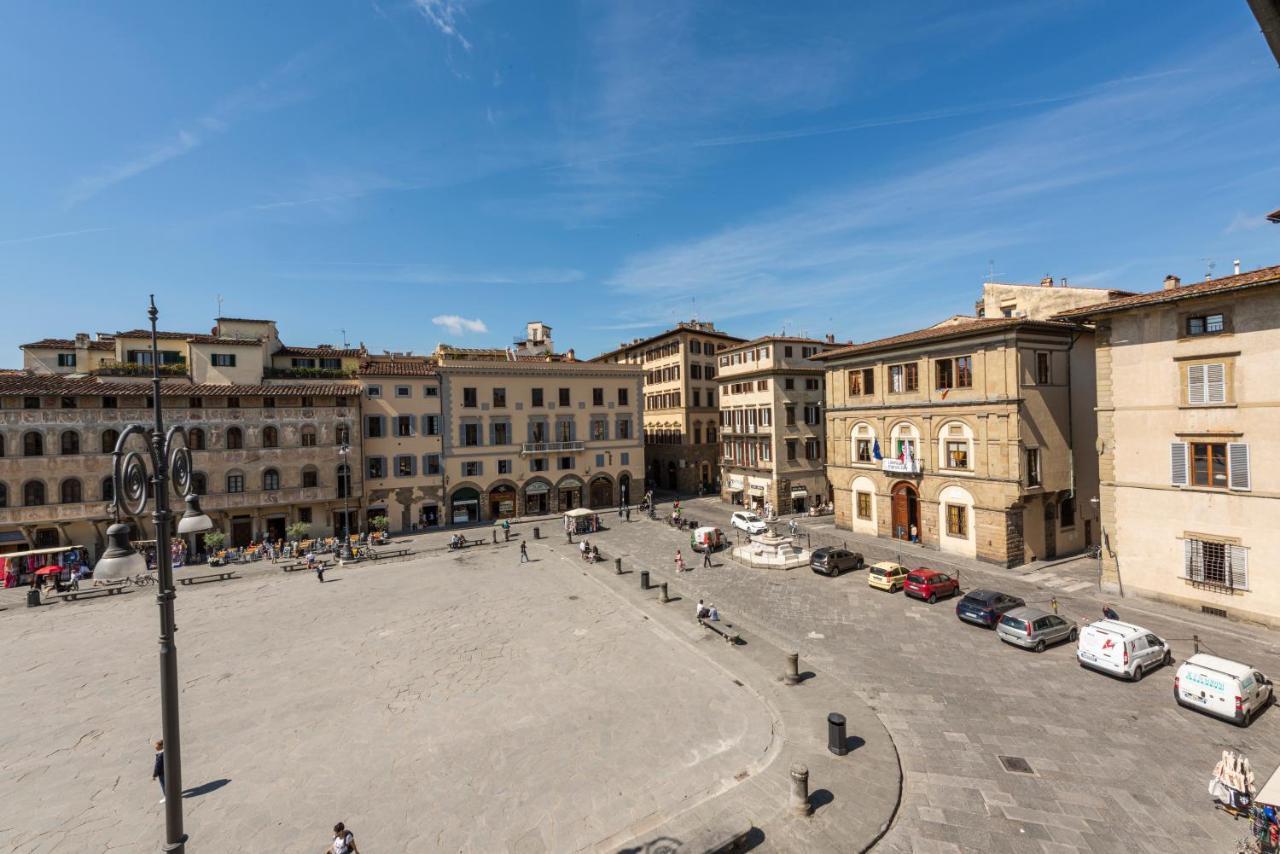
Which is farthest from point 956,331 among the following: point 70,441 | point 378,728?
point 70,441

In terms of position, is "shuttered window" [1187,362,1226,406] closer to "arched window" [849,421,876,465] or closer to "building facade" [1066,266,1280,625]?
"building facade" [1066,266,1280,625]

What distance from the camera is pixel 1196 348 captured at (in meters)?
21.0

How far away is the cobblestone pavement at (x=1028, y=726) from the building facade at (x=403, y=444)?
28.7 m

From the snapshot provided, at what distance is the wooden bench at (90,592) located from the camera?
28.1 m

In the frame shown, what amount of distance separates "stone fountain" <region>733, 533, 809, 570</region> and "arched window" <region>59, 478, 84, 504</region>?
40068 mm

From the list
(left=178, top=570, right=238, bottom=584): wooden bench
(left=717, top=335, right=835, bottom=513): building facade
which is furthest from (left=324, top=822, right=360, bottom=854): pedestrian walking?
(left=717, top=335, right=835, bottom=513): building facade

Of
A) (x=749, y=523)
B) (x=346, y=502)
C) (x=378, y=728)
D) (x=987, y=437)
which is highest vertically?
(x=987, y=437)

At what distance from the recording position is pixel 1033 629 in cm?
1822

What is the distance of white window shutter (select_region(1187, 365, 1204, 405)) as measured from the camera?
68.6ft

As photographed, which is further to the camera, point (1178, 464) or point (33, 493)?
point (33, 493)

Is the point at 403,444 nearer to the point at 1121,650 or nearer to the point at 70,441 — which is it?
the point at 70,441

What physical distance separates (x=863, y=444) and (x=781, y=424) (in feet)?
31.0

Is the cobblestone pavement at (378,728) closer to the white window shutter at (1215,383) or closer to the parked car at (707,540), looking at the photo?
the parked car at (707,540)

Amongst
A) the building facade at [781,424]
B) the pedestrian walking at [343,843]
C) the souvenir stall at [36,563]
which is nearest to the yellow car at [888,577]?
the building facade at [781,424]
